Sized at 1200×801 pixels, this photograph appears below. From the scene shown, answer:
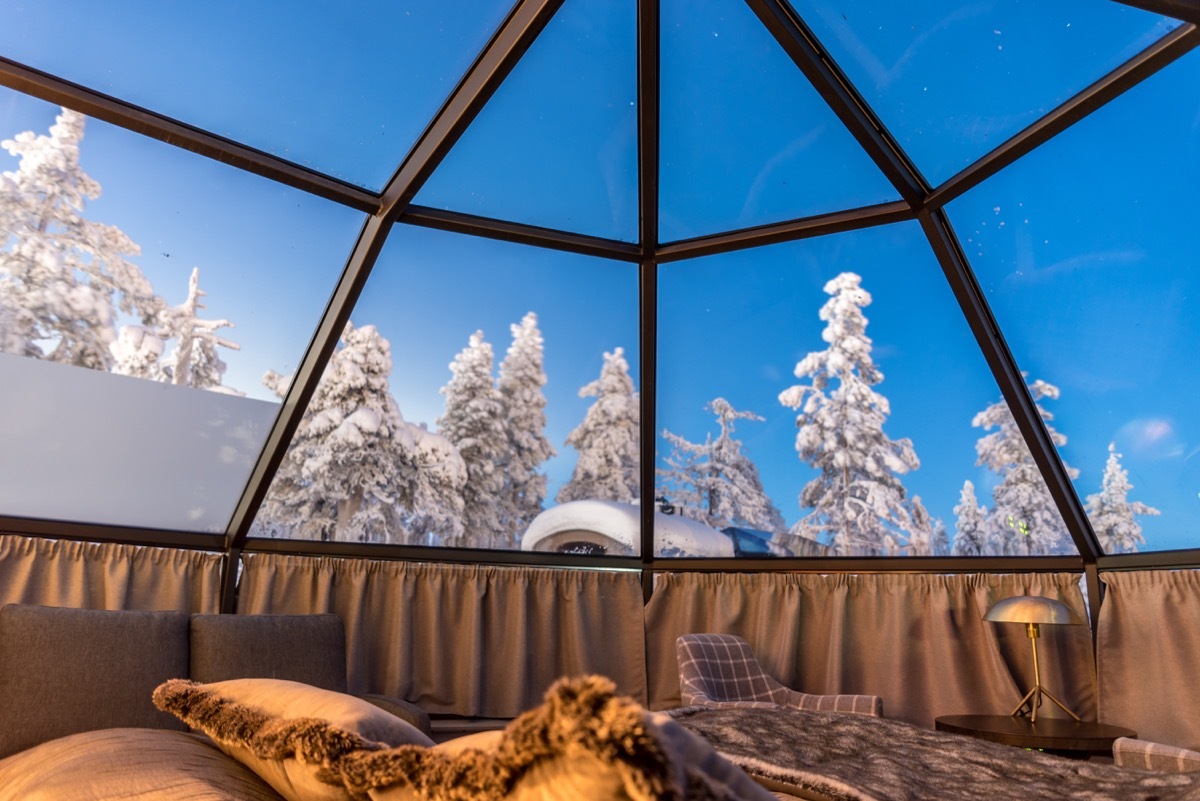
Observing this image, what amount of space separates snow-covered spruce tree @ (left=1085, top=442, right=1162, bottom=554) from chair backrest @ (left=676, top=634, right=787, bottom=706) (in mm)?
2010

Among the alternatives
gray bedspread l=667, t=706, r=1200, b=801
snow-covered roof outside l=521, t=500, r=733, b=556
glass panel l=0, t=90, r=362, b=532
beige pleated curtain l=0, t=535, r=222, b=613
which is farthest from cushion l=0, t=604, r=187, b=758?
snow-covered roof outside l=521, t=500, r=733, b=556

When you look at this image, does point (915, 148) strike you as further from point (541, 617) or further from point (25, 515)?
point (25, 515)

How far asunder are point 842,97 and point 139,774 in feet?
13.1

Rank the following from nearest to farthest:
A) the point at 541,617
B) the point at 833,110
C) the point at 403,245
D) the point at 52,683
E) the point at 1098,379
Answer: the point at 52,683 < the point at 833,110 < the point at 1098,379 < the point at 403,245 < the point at 541,617

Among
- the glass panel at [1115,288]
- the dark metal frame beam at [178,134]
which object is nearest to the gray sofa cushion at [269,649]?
the dark metal frame beam at [178,134]

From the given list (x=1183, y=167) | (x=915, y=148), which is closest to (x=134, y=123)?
(x=915, y=148)

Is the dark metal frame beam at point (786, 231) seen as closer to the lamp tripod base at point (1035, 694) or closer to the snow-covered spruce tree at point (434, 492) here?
the snow-covered spruce tree at point (434, 492)

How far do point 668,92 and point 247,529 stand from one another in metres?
3.44

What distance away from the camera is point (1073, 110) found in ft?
13.3

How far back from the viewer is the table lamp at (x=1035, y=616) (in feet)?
14.8

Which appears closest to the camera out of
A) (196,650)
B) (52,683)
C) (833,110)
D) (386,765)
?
(386,765)

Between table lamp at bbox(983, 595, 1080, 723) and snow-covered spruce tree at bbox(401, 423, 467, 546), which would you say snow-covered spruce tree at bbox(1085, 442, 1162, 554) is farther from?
snow-covered spruce tree at bbox(401, 423, 467, 546)

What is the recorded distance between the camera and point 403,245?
17.4 feet

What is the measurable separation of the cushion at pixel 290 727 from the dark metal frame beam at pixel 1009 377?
4.41 m
